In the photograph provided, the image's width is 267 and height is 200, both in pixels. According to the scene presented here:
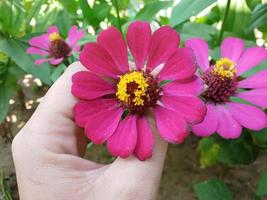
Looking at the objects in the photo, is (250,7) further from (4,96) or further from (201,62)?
(4,96)

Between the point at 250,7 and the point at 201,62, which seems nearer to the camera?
the point at 201,62

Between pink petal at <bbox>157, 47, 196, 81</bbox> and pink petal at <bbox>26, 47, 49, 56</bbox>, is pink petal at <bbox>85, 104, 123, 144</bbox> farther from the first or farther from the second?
pink petal at <bbox>26, 47, 49, 56</bbox>

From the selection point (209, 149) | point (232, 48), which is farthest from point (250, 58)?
point (209, 149)

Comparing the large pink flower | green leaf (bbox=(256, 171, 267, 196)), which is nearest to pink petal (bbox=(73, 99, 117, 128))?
the large pink flower

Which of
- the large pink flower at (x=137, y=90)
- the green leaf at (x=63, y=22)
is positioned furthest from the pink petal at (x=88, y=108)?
the green leaf at (x=63, y=22)

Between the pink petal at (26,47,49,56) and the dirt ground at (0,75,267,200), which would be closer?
the pink petal at (26,47,49,56)

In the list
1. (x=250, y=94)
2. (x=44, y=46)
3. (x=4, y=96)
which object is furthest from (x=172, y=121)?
(x=4, y=96)
